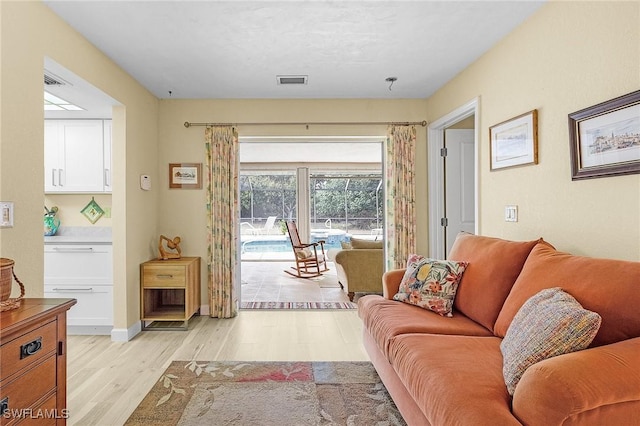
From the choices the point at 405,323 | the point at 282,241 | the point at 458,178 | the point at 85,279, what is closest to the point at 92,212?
the point at 85,279

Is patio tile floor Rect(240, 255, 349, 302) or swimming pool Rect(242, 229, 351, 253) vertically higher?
swimming pool Rect(242, 229, 351, 253)

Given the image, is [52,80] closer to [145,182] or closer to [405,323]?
[145,182]

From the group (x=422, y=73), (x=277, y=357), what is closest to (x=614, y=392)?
(x=277, y=357)

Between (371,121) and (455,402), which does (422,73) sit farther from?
(455,402)

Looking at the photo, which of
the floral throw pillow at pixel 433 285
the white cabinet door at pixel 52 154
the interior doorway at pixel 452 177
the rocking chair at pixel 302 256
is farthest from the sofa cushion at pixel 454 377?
the rocking chair at pixel 302 256

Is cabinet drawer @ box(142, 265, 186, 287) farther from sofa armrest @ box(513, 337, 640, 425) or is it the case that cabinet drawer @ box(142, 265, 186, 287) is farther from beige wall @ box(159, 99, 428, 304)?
sofa armrest @ box(513, 337, 640, 425)

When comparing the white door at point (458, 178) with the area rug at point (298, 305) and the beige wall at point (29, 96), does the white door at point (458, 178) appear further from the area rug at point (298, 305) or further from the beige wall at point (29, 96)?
the beige wall at point (29, 96)

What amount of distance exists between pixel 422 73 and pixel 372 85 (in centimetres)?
55

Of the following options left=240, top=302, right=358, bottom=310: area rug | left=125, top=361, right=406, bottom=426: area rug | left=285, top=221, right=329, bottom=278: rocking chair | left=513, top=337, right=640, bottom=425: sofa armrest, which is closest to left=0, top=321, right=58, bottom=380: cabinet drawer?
left=125, top=361, right=406, bottom=426: area rug

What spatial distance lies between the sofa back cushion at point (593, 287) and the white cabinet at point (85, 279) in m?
3.46

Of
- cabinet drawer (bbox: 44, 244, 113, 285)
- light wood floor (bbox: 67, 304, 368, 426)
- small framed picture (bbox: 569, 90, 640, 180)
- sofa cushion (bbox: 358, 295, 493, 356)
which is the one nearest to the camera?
small framed picture (bbox: 569, 90, 640, 180)

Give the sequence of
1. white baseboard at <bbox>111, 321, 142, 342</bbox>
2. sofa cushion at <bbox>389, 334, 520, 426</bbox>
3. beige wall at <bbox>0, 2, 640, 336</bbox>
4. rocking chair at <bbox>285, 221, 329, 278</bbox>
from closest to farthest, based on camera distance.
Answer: sofa cushion at <bbox>389, 334, 520, 426</bbox>, beige wall at <bbox>0, 2, 640, 336</bbox>, white baseboard at <bbox>111, 321, 142, 342</bbox>, rocking chair at <bbox>285, 221, 329, 278</bbox>

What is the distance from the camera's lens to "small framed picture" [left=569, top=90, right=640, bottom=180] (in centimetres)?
181

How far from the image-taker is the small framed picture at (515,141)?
8.38 feet
